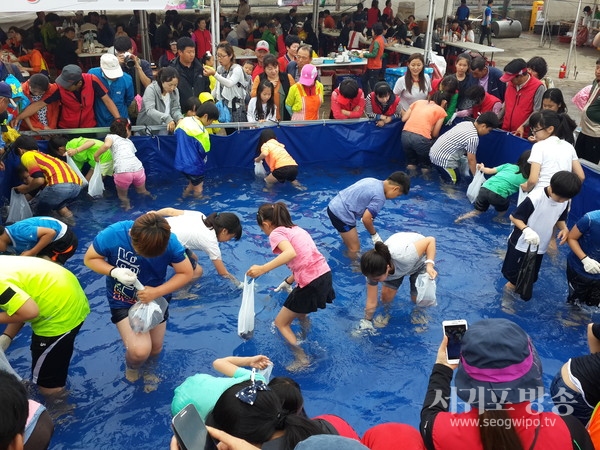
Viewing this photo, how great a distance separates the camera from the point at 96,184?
7.14 m

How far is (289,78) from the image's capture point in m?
8.71

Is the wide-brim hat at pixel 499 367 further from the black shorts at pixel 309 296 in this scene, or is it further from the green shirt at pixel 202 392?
the black shorts at pixel 309 296

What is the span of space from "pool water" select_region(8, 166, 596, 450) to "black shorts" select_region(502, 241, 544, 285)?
27 centimetres

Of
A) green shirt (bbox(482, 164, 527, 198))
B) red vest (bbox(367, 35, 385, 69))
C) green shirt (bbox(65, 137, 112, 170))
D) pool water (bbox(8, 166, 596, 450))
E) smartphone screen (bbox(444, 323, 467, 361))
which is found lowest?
pool water (bbox(8, 166, 596, 450))

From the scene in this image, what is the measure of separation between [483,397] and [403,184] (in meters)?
3.54

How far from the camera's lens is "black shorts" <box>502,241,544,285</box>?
18.0 feet

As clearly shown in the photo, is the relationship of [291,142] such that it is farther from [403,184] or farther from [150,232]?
[150,232]

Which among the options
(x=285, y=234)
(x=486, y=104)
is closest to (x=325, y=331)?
(x=285, y=234)

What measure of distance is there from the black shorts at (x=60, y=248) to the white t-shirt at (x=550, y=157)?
477cm

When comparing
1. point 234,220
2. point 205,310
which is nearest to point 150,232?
point 234,220

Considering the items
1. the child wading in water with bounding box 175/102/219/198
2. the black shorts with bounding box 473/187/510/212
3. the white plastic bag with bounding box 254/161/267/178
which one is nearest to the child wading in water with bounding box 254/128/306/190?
the white plastic bag with bounding box 254/161/267/178

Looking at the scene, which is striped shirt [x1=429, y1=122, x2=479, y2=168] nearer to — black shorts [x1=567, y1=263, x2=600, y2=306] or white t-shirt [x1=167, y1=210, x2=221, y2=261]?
black shorts [x1=567, y1=263, x2=600, y2=306]

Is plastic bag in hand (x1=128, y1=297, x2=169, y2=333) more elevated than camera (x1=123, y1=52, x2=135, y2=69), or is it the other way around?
camera (x1=123, y1=52, x2=135, y2=69)

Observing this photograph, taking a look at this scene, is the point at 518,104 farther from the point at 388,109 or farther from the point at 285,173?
the point at 285,173
